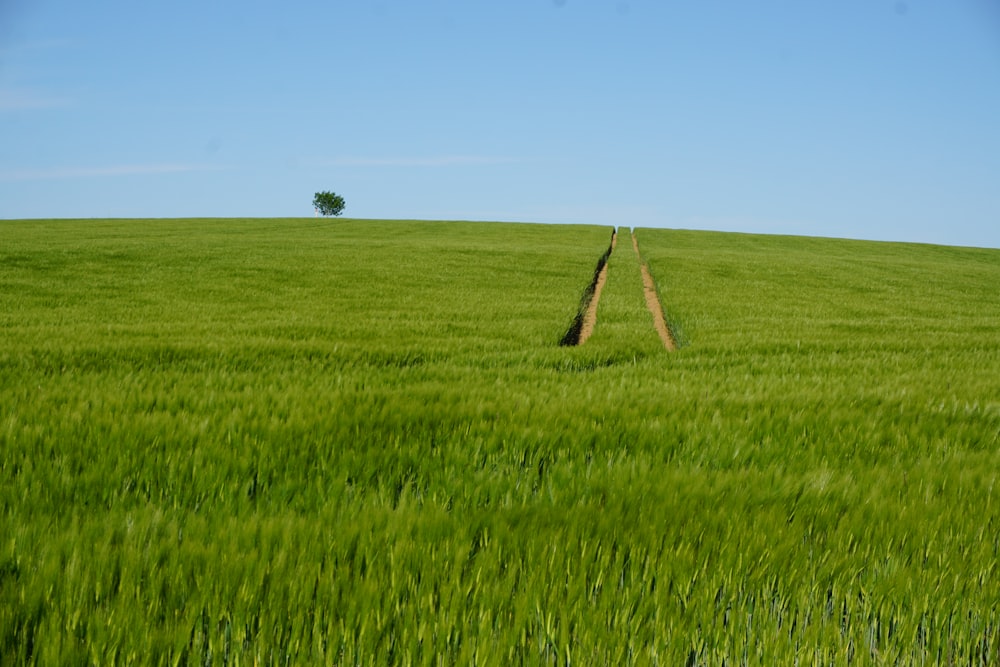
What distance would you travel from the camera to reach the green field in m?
1.69

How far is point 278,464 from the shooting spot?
9.92 feet

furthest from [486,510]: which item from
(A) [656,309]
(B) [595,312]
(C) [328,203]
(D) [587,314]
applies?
(C) [328,203]

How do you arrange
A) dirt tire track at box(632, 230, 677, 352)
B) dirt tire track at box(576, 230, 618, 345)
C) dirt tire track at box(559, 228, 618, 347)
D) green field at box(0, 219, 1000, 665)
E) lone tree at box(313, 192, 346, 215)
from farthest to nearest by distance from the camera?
lone tree at box(313, 192, 346, 215)
dirt tire track at box(576, 230, 618, 345)
dirt tire track at box(632, 230, 677, 352)
dirt tire track at box(559, 228, 618, 347)
green field at box(0, 219, 1000, 665)

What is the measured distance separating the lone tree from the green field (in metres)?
99.1

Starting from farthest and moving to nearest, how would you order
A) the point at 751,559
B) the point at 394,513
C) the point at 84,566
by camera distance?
the point at 394,513
the point at 751,559
the point at 84,566

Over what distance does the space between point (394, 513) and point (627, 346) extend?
7.11 meters

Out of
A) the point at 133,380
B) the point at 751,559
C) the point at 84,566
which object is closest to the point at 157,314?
the point at 133,380

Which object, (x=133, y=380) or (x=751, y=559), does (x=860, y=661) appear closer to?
(x=751, y=559)

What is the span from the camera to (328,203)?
100375 millimetres

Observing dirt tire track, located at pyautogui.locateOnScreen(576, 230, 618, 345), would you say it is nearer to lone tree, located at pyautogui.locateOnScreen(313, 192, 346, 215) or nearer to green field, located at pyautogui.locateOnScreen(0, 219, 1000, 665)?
green field, located at pyautogui.locateOnScreen(0, 219, 1000, 665)

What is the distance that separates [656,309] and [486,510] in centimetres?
1398

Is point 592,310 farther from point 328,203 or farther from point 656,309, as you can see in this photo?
point 328,203

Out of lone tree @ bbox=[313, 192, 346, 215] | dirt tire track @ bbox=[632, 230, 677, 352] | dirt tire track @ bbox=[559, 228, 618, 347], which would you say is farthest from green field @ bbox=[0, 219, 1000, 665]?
lone tree @ bbox=[313, 192, 346, 215]

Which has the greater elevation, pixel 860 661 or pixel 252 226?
pixel 252 226
